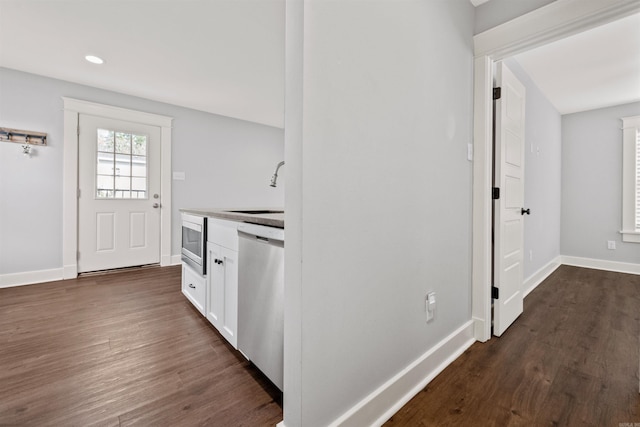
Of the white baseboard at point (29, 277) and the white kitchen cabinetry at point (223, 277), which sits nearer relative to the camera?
the white kitchen cabinetry at point (223, 277)

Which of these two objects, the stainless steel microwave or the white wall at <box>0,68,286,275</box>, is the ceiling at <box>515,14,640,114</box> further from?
the white wall at <box>0,68,286,275</box>

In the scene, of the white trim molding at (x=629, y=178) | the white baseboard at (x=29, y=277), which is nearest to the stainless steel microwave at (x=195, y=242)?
the white baseboard at (x=29, y=277)

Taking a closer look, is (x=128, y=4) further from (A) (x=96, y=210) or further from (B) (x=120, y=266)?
(B) (x=120, y=266)

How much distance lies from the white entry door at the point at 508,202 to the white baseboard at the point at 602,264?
2848 millimetres

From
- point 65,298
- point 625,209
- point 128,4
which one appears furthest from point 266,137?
point 625,209

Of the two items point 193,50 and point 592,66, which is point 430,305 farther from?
point 592,66

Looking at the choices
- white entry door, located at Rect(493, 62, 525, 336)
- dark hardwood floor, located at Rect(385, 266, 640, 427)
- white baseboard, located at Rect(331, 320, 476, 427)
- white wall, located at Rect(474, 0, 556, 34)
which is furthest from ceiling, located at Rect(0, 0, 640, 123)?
white baseboard, located at Rect(331, 320, 476, 427)

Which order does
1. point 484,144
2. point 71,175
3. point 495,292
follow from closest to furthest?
point 484,144 < point 495,292 < point 71,175

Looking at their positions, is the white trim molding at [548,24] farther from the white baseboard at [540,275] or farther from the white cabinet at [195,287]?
the white cabinet at [195,287]

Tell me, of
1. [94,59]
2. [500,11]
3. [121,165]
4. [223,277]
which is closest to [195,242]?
[223,277]

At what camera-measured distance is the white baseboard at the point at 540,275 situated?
2.94 meters

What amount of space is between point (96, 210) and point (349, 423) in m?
3.95

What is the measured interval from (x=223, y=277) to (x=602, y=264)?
17.2ft

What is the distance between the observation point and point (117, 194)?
11.9ft
